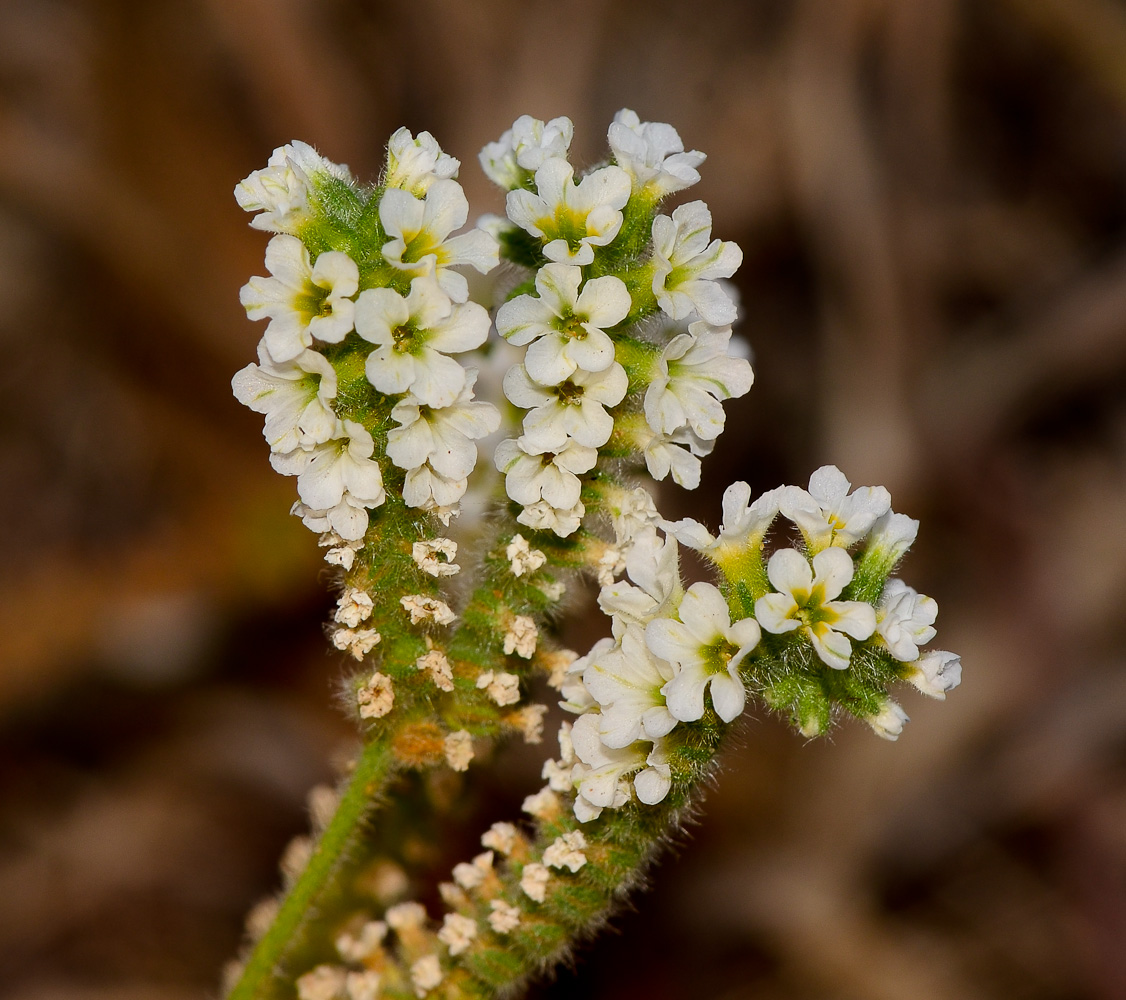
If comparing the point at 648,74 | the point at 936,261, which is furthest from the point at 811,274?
the point at 648,74

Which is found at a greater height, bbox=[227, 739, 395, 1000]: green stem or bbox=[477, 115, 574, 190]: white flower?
bbox=[477, 115, 574, 190]: white flower

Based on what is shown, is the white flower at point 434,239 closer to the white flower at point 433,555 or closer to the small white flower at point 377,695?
the white flower at point 433,555

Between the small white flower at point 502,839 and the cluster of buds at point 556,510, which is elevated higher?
the cluster of buds at point 556,510

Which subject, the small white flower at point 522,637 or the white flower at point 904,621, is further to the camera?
the small white flower at point 522,637

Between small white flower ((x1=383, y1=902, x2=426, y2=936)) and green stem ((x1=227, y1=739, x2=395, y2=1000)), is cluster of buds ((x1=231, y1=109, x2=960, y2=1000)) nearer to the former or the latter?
green stem ((x1=227, y1=739, x2=395, y2=1000))

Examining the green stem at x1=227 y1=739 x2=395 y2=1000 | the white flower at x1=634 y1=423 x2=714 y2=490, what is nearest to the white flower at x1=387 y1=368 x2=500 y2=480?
the white flower at x1=634 y1=423 x2=714 y2=490

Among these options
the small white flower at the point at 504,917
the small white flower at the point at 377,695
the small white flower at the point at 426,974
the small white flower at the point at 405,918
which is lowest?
the small white flower at the point at 426,974

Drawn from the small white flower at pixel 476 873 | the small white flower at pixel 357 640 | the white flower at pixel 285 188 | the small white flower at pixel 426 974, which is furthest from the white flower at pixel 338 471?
the small white flower at pixel 426 974
